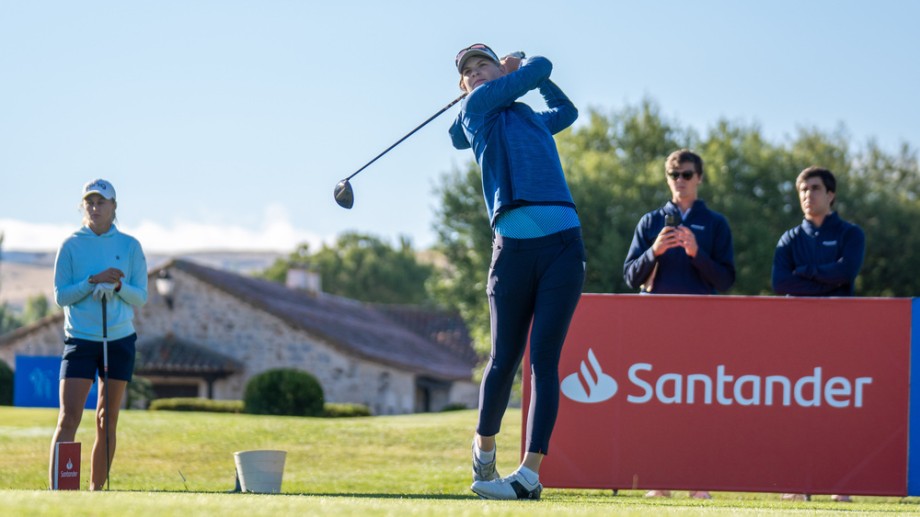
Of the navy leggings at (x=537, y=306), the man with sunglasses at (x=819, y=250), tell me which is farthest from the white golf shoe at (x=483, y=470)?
the man with sunglasses at (x=819, y=250)

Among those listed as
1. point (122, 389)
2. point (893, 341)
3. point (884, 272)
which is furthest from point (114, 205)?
point (884, 272)

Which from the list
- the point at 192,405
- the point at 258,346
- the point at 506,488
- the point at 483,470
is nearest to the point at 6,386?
the point at 192,405

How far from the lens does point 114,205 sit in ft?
26.2

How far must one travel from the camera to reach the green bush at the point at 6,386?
30.6 m

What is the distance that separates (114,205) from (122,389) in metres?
0.98

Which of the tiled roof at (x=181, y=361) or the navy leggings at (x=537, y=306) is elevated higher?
the tiled roof at (x=181, y=361)

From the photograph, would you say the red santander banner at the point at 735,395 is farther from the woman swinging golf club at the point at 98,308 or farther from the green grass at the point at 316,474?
the woman swinging golf club at the point at 98,308

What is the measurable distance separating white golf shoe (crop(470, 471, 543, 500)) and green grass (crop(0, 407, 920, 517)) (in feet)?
0.38

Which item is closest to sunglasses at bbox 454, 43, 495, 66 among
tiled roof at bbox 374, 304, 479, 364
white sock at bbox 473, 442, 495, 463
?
white sock at bbox 473, 442, 495, 463

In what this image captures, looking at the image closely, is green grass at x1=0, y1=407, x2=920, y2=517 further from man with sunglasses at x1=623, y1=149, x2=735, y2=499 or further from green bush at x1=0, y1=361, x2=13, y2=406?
green bush at x1=0, y1=361, x2=13, y2=406

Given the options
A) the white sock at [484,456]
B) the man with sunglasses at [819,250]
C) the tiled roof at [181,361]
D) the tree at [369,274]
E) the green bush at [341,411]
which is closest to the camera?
the white sock at [484,456]

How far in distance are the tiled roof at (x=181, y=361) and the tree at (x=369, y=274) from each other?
46799 millimetres

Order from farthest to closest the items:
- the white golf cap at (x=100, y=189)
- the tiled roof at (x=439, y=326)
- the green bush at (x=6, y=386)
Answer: the tiled roof at (x=439, y=326), the green bush at (x=6, y=386), the white golf cap at (x=100, y=189)

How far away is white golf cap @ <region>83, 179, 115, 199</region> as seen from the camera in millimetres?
7918
